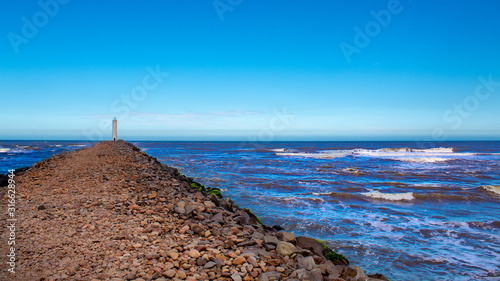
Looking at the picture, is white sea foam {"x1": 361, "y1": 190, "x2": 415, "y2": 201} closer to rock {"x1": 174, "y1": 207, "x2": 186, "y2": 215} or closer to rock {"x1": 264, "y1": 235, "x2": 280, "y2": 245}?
rock {"x1": 264, "y1": 235, "x2": 280, "y2": 245}

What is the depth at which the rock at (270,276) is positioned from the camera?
11.3 feet

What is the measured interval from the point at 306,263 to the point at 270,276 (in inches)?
24.7

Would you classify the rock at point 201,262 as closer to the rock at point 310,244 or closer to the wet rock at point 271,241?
the wet rock at point 271,241

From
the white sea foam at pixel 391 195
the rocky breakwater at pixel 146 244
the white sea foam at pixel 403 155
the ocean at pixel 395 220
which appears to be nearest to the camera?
the rocky breakwater at pixel 146 244

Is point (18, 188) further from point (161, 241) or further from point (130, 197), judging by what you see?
point (161, 241)

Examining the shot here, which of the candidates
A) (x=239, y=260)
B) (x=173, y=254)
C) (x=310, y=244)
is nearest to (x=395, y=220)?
(x=310, y=244)

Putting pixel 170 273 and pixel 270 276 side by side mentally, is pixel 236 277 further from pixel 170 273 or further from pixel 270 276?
pixel 170 273

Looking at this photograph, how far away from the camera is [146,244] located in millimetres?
4191

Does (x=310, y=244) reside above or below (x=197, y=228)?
below

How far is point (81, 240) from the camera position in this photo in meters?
4.26

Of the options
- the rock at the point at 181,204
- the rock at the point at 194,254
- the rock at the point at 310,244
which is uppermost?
the rock at the point at 181,204

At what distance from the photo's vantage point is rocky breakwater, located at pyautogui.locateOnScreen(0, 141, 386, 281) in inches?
139

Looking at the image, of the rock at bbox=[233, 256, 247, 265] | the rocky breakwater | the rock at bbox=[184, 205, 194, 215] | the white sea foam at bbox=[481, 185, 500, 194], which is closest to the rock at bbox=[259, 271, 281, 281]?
the rocky breakwater

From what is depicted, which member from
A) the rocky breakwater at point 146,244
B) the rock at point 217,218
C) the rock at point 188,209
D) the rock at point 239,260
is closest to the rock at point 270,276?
the rocky breakwater at point 146,244
